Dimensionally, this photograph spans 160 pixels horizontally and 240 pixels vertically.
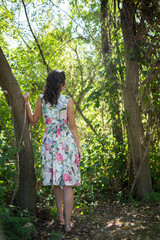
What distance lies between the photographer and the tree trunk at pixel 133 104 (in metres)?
3.89

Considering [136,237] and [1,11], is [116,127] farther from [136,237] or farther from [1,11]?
[1,11]

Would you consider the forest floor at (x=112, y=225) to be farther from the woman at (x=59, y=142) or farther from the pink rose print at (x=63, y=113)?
the pink rose print at (x=63, y=113)

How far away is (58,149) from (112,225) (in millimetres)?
1092

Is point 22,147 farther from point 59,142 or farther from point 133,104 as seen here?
point 133,104

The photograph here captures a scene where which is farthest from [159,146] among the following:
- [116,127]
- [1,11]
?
[1,11]

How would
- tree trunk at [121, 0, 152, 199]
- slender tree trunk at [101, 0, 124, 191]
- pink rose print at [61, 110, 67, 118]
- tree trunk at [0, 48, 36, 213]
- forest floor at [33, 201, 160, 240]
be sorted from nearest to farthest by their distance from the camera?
forest floor at [33, 201, 160, 240]
tree trunk at [0, 48, 36, 213]
pink rose print at [61, 110, 67, 118]
tree trunk at [121, 0, 152, 199]
slender tree trunk at [101, 0, 124, 191]

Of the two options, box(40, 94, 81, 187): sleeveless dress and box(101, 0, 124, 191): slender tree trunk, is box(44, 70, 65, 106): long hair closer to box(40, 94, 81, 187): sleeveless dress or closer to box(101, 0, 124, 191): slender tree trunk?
box(40, 94, 81, 187): sleeveless dress

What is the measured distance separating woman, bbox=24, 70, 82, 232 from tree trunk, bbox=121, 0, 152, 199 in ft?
4.33

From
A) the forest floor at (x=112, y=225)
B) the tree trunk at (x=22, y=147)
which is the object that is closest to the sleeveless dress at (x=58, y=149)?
the tree trunk at (x=22, y=147)

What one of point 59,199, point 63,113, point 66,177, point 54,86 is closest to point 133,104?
point 63,113

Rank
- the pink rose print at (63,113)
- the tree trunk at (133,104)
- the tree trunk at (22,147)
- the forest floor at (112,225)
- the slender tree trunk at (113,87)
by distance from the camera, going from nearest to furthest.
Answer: the forest floor at (112,225), the tree trunk at (22,147), the pink rose print at (63,113), the tree trunk at (133,104), the slender tree trunk at (113,87)

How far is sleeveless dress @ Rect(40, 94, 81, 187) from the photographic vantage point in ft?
9.41

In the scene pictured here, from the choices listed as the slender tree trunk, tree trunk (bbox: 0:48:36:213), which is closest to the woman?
tree trunk (bbox: 0:48:36:213)

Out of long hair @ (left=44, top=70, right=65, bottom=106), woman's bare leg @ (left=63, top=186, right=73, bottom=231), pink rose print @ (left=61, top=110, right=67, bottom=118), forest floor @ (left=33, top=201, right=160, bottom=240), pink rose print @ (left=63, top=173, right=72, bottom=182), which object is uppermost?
long hair @ (left=44, top=70, right=65, bottom=106)
